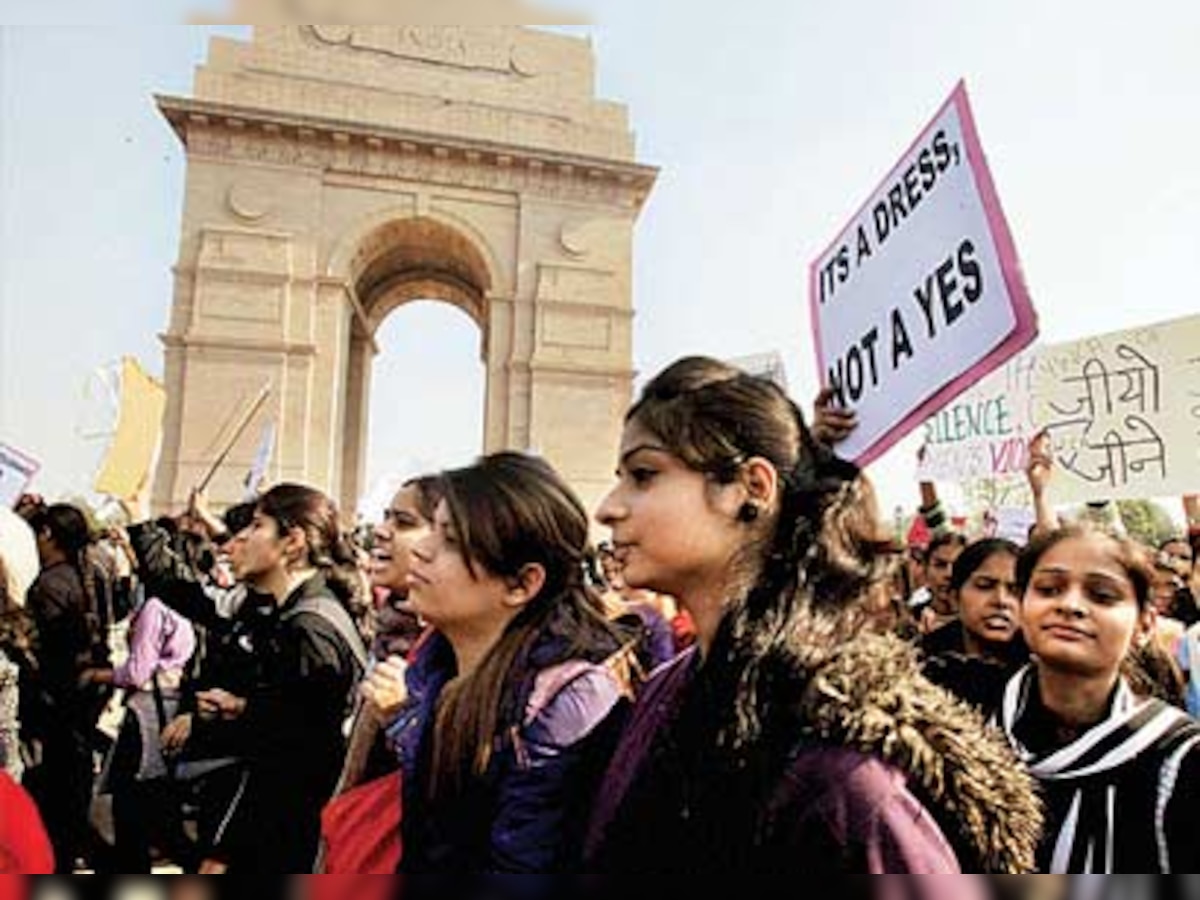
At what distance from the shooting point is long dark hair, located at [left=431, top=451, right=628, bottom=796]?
1922 mm

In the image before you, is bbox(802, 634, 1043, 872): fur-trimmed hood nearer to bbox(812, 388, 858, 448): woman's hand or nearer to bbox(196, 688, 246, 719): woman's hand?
bbox(812, 388, 858, 448): woman's hand

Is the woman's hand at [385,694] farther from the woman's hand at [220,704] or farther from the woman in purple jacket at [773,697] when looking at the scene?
the woman's hand at [220,704]

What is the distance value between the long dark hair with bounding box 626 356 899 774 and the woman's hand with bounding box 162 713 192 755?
264 cm

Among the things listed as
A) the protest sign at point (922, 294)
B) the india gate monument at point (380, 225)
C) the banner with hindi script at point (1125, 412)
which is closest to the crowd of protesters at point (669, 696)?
the protest sign at point (922, 294)

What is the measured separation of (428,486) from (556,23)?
6.64ft

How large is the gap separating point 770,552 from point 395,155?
80.2 feet

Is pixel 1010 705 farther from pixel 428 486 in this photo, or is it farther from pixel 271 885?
pixel 271 885

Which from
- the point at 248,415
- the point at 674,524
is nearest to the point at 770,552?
the point at 674,524

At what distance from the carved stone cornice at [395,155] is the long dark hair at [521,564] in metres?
23.4

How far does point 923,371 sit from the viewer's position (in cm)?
191

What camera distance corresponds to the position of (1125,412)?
5523 millimetres

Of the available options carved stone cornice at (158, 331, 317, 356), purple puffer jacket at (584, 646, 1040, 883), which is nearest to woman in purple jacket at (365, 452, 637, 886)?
purple puffer jacket at (584, 646, 1040, 883)

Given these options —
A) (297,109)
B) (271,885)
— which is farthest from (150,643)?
(297,109)

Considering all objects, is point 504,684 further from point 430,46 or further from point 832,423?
point 430,46
